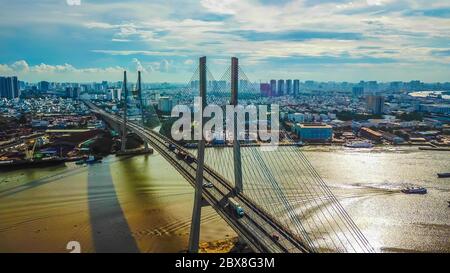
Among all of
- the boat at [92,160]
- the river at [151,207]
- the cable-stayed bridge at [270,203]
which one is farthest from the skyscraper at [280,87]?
the cable-stayed bridge at [270,203]

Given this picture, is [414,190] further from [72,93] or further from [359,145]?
[72,93]

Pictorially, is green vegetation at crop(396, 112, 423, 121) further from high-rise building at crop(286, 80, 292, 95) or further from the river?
high-rise building at crop(286, 80, 292, 95)

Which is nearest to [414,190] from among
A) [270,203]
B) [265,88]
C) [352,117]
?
[270,203]

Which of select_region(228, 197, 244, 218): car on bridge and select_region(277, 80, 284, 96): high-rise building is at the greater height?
select_region(277, 80, 284, 96): high-rise building

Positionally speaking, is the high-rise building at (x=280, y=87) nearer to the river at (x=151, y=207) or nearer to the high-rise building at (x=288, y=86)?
the high-rise building at (x=288, y=86)

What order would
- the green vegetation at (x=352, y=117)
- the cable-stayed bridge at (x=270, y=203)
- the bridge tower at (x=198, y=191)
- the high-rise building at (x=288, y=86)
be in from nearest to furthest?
the cable-stayed bridge at (x=270, y=203), the bridge tower at (x=198, y=191), the green vegetation at (x=352, y=117), the high-rise building at (x=288, y=86)

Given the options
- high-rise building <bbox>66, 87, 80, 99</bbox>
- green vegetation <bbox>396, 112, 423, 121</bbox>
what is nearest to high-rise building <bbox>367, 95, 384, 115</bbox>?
green vegetation <bbox>396, 112, 423, 121</bbox>

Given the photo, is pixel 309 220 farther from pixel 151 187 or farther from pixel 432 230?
pixel 151 187

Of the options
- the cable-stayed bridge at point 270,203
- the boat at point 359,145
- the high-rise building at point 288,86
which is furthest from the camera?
the high-rise building at point 288,86
